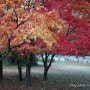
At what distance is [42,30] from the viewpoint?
1048cm

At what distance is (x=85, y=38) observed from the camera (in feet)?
56.1

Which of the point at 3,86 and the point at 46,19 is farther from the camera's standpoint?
the point at 3,86

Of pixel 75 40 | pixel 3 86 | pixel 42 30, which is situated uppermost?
pixel 42 30

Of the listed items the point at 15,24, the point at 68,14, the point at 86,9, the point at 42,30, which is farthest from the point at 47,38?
the point at 86,9

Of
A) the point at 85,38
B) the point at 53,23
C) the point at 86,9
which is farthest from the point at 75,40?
the point at 53,23

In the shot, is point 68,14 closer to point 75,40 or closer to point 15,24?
point 75,40

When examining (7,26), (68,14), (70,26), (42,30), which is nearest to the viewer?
(42,30)

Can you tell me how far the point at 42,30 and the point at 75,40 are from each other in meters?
7.21

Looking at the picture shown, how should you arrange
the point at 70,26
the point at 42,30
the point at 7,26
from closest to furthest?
the point at 42,30, the point at 7,26, the point at 70,26

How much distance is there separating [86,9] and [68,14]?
1458mm

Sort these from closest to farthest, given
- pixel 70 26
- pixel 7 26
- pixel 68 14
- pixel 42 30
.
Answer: pixel 42 30
pixel 7 26
pixel 68 14
pixel 70 26

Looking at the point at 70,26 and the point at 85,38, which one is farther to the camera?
the point at 70,26

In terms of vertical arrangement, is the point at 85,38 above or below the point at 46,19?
below

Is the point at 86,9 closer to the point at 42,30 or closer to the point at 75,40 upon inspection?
the point at 75,40
